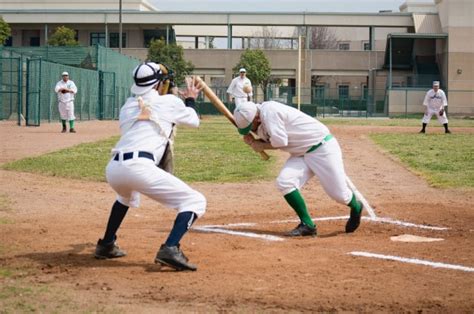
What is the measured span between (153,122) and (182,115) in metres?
0.28

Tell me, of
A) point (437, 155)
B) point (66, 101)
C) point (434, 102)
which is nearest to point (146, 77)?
point (437, 155)

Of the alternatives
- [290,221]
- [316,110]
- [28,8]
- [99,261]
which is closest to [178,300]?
[99,261]

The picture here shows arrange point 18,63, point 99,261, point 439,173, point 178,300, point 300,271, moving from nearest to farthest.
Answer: point 178,300 → point 300,271 → point 99,261 → point 439,173 → point 18,63

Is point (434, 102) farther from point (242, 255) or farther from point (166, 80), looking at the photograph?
point (166, 80)

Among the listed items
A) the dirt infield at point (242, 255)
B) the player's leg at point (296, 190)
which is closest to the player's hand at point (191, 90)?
the dirt infield at point (242, 255)

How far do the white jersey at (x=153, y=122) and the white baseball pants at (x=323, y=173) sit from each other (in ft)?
6.46

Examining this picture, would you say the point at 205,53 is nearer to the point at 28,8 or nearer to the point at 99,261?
the point at 28,8

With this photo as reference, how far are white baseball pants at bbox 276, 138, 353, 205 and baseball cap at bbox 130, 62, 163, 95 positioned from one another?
231 cm

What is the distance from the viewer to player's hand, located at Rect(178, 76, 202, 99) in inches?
306

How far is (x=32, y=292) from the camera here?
20.2 feet

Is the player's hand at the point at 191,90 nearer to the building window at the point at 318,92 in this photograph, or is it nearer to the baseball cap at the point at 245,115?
the baseball cap at the point at 245,115

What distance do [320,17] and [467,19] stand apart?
40.5ft

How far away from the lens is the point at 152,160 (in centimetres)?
715

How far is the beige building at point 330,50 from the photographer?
63.1 meters
